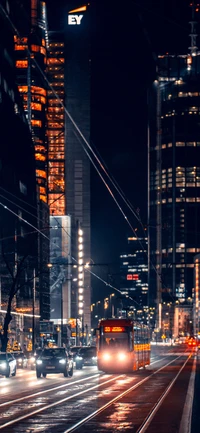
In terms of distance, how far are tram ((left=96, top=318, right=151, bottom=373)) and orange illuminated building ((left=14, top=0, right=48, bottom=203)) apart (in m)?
121

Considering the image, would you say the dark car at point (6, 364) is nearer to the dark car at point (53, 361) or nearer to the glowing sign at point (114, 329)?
the dark car at point (53, 361)

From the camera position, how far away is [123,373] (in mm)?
53812

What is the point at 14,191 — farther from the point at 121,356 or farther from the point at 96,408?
the point at 96,408

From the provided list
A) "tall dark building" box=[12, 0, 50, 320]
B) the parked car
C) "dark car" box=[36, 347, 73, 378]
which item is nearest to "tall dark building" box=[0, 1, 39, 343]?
the parked car

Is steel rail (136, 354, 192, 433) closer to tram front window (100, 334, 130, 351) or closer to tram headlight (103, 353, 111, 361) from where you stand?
tram front window (100, 334, 130, 351)

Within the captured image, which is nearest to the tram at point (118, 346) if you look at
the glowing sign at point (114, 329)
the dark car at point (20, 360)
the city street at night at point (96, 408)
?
the glowing sign at point (114, 329)

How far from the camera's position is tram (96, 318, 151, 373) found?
52.5m

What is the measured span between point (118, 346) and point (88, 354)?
15.6 m

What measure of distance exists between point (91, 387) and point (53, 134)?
164447 millimetres

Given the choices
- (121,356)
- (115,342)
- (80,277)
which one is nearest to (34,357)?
(115,342)

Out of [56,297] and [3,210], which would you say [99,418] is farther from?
[56,297]

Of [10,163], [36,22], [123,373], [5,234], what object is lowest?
[123,373]

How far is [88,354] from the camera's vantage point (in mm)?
68500

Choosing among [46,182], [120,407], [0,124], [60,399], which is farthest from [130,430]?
Result: [46,182]
